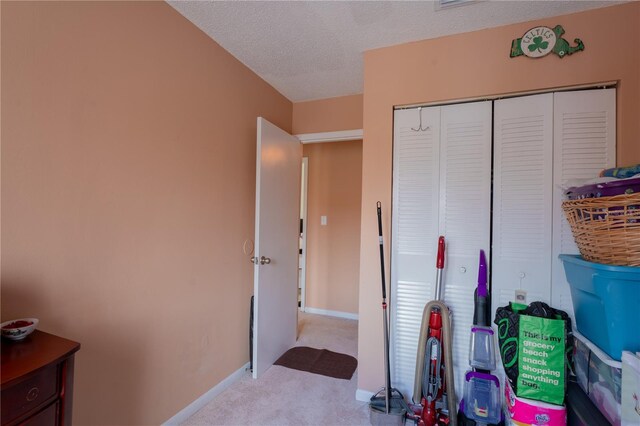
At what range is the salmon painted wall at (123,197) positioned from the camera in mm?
1071

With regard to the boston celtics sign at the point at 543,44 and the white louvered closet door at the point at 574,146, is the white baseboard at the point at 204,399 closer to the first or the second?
the white louvered closet door at the point at 574,146

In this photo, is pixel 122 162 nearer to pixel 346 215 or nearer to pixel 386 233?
pixel 386 233

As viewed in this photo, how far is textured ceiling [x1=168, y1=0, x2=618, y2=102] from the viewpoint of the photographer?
1591 millimetres

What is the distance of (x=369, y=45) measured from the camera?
6.45 ft

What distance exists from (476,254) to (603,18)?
4.81ft

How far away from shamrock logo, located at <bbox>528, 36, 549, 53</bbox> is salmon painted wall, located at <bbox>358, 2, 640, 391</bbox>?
60 mm

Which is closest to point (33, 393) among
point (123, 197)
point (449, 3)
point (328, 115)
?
point (123, 197)

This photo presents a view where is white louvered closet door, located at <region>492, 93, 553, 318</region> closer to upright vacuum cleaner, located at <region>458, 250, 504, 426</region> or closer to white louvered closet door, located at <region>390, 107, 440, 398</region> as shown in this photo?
upright vacuum cleaner, located at <region>458, 250, 504, 426</region>

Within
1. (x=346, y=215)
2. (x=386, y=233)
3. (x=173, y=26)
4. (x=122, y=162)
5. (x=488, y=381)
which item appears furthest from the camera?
(x=346, y=215)

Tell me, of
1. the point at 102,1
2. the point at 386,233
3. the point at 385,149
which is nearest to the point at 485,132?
the point at 385,149

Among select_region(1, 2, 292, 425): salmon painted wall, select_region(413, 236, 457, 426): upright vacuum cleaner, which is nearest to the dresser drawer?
select_region(1, 2, 292, 425): salmon painted wall

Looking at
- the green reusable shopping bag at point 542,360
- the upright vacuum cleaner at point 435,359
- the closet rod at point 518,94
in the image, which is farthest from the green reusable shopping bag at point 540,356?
the closet rod at point 518,94

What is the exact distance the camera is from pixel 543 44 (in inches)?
64.8

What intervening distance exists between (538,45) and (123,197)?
7.99 ft
